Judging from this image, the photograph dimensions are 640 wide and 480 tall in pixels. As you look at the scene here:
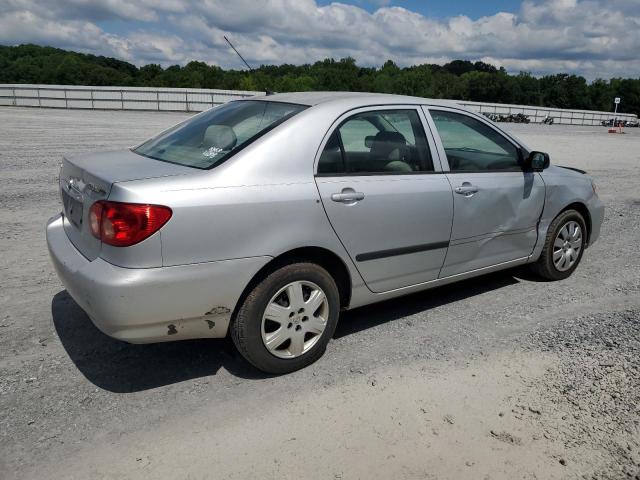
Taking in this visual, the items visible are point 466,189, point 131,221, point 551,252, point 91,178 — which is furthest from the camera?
point 551,252

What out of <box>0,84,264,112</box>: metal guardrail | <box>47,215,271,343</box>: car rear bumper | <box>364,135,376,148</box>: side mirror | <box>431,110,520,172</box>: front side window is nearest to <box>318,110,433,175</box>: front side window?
<box>364,135,376,148</box>: side mirror

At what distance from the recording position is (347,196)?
135 inches

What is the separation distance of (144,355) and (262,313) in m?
0.99

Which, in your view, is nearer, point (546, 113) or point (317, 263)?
point (317, 263)

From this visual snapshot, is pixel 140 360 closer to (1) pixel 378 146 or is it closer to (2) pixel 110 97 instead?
(1) pixel 378 146

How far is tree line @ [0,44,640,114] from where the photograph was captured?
61.6m

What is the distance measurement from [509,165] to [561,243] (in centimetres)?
111

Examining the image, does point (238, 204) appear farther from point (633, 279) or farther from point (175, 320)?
point (633, 279)

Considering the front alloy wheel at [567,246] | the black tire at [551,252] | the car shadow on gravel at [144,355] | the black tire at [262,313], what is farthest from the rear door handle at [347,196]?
the front alloy wheel at [567,246]

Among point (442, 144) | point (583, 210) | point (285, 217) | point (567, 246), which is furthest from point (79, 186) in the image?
point (583, 210)

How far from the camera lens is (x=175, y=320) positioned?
9.75ft

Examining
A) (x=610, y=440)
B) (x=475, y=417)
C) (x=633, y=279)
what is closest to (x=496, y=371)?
(x=475, y=417)

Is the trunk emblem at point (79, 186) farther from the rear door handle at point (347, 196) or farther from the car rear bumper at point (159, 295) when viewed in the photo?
the rear door handle at point (347, 196)

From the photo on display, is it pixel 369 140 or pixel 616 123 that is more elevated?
pixel 616 123
